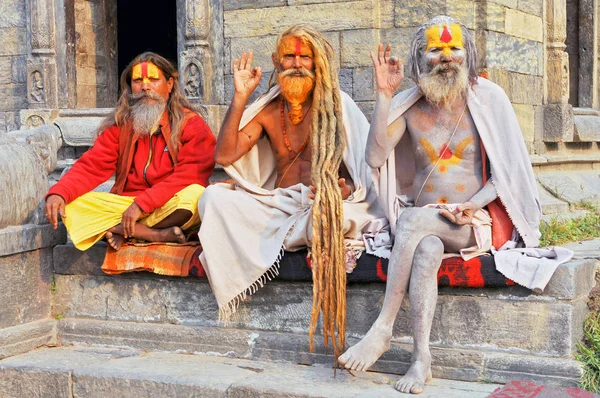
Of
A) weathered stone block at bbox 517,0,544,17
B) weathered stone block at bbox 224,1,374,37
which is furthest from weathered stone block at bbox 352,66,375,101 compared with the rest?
weathered stone block at bbox 517,0,544,17

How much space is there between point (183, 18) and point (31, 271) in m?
2.98

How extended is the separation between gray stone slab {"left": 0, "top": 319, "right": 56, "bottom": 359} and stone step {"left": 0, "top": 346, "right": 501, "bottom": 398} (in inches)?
2.5

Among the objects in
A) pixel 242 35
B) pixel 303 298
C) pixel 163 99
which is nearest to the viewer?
pixel 303 298

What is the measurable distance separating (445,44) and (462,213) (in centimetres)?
90

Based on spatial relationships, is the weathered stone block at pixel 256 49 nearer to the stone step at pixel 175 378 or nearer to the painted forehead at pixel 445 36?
the painted forehead at pixel 445 36

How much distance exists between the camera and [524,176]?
4.75 m

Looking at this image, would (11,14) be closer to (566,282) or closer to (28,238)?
(28,238)

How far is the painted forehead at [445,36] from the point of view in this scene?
476 cm

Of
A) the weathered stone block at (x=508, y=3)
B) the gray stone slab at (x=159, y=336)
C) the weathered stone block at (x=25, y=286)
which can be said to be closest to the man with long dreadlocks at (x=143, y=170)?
the weathered stone block at (x=25, y=286)

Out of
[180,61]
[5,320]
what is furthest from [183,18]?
[5,320]

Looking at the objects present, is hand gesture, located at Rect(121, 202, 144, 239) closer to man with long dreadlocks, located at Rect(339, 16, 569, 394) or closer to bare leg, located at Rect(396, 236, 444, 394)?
man with long dreadlocks, located at Rect(339, 16, 569, 394)

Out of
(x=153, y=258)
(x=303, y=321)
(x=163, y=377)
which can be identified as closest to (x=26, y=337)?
(x=153, y=258)

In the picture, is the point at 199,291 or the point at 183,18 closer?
the point at 199,291

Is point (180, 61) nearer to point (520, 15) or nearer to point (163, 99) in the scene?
point (163, 99)
